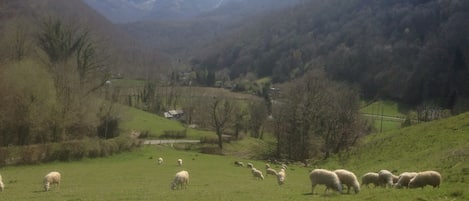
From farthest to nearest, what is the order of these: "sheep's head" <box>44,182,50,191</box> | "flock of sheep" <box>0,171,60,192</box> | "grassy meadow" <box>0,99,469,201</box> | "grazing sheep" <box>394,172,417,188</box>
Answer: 1. "flock of sheep" <box>0,171,60,192</box>
2. "sheep's head" <box>44,182,50,191</box>
3. "grazing sheep" <box>394,172,417,188</box>
4. "grassy meadow" <box>0,99,469,201</box>

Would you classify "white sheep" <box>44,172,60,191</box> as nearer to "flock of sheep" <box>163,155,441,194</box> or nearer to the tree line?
"flock of sheep" <box>163,155,441,194</box>

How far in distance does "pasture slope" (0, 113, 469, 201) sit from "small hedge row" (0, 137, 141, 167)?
3.88 ft

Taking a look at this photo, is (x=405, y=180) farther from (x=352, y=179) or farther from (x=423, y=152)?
(x=423, y=152)

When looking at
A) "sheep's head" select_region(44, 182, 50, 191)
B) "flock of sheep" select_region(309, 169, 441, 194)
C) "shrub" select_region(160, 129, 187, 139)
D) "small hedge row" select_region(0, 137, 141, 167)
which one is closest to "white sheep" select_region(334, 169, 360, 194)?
"flock of sheep" select_region(309, 169, 441, 194)

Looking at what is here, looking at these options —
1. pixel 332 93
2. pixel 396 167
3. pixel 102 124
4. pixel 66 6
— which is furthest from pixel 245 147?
pixel 66 6

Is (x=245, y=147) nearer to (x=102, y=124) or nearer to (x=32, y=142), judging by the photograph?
(x=102, y=124)

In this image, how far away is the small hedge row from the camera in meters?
50.8

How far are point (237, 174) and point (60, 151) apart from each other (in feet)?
76.6

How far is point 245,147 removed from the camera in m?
92.6

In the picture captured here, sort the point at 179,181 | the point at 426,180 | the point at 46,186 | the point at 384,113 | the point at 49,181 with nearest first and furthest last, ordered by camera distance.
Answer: the point at 426,180 → the point at 46,186 → the point at 49,181 → the point at 179,181 → the point at 384,113

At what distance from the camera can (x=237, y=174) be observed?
149 ft

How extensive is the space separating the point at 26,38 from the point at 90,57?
433 inches

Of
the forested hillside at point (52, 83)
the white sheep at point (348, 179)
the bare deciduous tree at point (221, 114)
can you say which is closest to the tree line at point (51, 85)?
the forested hillside at point (52, 83)

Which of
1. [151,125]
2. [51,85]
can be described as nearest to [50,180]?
[51,85]
